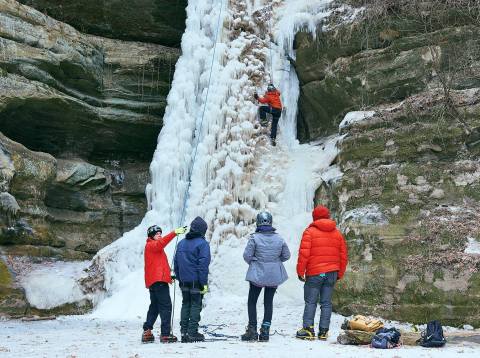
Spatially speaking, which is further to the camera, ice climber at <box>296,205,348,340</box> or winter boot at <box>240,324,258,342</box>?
ice climber at <box>296,205,348,340</box>

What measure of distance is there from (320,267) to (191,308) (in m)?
1.76

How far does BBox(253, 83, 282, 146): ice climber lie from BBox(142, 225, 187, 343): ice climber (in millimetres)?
7232

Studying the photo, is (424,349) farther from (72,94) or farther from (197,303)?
(72,94)

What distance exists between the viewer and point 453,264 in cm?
941

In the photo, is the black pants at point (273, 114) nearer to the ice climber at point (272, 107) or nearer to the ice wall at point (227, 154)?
the ice climber at point (272, 107)

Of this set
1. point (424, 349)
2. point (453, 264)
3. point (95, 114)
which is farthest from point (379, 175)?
point (95, 114)

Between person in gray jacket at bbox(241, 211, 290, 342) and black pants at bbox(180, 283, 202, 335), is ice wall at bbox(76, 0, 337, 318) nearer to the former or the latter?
black pants at bbox(180, 283, 202, 335)

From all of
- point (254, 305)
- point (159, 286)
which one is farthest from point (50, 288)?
point (254, 305)

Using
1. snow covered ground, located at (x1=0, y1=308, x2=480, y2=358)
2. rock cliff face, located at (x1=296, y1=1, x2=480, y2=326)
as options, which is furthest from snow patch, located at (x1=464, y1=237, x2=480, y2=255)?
snow covered ground, located at (x1=0, y1=308, x2=480, y2=358)

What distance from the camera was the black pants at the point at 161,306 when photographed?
775cm

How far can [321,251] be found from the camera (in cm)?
793

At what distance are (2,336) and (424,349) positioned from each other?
6217mm

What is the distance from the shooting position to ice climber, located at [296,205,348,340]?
7.87 m

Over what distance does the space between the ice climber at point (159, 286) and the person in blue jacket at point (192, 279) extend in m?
0.18
